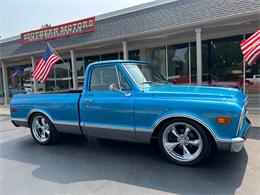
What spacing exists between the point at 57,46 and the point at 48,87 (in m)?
6.68

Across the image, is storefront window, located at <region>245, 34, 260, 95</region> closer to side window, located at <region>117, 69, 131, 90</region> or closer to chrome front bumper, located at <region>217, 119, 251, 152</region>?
chrome front bumper, located at <region>217, 119, 251, 152</region>

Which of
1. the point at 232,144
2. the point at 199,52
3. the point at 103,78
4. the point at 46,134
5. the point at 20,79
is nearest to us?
the point at 232,144

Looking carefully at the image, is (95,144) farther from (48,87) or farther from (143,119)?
Result: (48,87)

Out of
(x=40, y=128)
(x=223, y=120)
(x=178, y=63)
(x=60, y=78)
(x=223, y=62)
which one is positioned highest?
(x=178, y=63)

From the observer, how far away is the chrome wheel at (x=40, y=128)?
16.6 ft

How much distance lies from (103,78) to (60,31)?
28.9ft

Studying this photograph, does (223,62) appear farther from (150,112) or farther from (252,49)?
(150,112)

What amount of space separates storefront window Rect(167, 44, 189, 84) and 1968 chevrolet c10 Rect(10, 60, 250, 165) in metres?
6.52

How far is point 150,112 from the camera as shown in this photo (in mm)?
3547

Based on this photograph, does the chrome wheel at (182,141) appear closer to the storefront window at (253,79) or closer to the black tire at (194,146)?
the black tire at (194,146)

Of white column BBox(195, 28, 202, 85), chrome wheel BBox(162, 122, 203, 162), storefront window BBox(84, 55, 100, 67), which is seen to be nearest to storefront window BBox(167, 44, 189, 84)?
white column BBox(195, 28, 202, 85)

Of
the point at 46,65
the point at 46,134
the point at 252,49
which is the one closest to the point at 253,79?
the point at 252,49

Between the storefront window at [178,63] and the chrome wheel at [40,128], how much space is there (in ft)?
25.7

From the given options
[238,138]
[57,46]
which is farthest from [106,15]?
[238,138]
